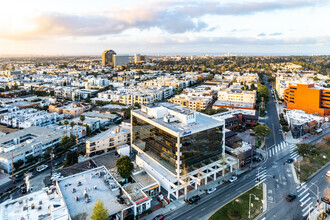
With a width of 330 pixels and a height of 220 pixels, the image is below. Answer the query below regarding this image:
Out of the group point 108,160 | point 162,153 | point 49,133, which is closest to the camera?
point 162,153

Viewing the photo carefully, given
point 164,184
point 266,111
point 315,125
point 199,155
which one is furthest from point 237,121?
point 164,184

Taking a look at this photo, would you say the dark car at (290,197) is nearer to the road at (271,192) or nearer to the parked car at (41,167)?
the road at (271,192)

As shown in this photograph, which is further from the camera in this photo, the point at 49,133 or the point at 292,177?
the point at 49,133

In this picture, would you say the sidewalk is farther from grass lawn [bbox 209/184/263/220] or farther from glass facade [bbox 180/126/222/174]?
grass lawn [bbox 209/184/263/220]

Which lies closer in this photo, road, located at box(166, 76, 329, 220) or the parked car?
road, located at box(166, 76, 329, 220)

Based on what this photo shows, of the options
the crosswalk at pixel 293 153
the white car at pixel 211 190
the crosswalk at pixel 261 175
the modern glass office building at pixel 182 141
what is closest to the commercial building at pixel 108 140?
the modern glass office building at pixel 182 141

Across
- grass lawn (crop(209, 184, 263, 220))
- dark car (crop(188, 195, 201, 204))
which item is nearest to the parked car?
dark car (crop(188, 195, 201, 204))

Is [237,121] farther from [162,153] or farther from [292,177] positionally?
[162,153]
